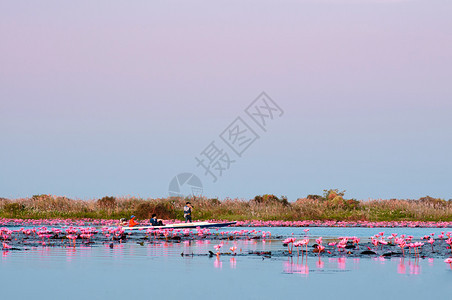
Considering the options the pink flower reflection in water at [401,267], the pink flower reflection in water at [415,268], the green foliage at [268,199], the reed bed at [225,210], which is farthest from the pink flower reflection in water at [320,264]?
the green foliage at [268,199]

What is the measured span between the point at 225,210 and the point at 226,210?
77mm

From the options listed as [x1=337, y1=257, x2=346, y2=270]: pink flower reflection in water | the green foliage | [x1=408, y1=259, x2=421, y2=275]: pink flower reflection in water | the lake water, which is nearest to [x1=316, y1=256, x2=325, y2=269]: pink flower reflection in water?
the lake water

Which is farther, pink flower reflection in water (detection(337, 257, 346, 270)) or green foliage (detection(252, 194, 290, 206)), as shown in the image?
green foliage (detection(252, 194, 290, 206))

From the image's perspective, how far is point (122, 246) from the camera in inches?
1038

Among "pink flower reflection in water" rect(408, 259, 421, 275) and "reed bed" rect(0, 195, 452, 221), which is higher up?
"reed bed" rect(0, 195, 452, 221)

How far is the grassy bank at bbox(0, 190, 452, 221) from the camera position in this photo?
5238 cm

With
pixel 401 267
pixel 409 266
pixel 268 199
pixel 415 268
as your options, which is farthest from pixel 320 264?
pixel 268 199

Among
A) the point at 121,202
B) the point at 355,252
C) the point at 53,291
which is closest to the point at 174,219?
the point at 121,202

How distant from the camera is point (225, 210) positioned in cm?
5422

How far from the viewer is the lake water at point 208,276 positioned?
13883mm

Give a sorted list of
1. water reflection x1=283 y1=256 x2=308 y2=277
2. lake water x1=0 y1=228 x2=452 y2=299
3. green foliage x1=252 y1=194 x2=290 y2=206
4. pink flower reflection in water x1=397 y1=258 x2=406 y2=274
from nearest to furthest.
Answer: lake water x1=0 y1=228 x2=452 y2=299 → water reflection x1=283 y1=256 x2=308 y2=277 → pink flower reflection in water x1=397 y1=258 x2=406 y2=274 → green foliage x1=252 y1=194 x2=290 y2=206

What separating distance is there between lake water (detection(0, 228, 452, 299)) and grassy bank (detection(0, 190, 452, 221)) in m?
29.1

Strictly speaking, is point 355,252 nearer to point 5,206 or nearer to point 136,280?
point 136,280

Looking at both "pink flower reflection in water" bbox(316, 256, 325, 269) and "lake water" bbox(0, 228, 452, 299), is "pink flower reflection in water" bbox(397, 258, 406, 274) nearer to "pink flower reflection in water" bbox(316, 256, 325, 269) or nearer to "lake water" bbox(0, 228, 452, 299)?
"lake water" bbox(0, 228, 452, 299)
